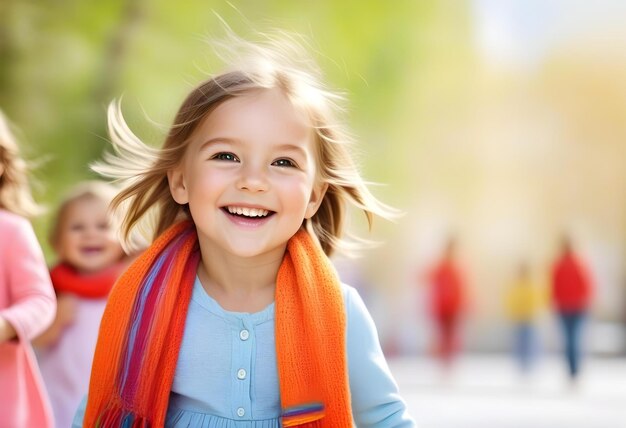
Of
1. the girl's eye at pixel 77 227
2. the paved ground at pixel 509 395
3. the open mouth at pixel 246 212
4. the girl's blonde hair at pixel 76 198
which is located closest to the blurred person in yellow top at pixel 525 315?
the paved ground at pixel 509 395

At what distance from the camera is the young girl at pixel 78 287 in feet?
17.1

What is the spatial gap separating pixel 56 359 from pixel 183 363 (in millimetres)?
2488

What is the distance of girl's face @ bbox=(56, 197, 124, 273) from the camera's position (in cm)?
537

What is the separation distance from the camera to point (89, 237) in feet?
17.6

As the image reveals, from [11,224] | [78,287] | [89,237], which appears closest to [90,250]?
[89,237]

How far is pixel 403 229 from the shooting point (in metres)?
19.3

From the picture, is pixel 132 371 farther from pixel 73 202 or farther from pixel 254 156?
pixel 73 202

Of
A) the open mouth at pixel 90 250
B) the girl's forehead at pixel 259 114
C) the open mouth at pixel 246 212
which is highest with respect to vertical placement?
the open mouth at pixel 90 250

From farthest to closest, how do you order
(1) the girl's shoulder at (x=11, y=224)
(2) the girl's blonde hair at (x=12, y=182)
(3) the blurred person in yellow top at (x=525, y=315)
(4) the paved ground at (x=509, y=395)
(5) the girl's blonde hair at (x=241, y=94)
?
(3) the blurred person in yellow top at (x=525, y=315) → (4) the paved ground at (x=509, y=395) → (2) the girl's blonde hair at (x=12, y=182) → (1) the girl's shoulder at (x=11, y=224) → (5) the girl's blonde hair at (x=241, y=94)

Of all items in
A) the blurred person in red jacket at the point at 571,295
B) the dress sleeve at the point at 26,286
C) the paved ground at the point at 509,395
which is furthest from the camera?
the blurred person in red jacket at the point at 571,295

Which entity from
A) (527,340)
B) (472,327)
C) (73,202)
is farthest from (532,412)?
(472,327)

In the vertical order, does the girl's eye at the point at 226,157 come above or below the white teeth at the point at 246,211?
above

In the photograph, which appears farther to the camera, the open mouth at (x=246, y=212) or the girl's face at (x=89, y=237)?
the girl's face at (x=89, y=237)

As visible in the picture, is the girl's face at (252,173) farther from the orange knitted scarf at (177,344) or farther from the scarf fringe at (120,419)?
the scarf fringe at (120,419)
